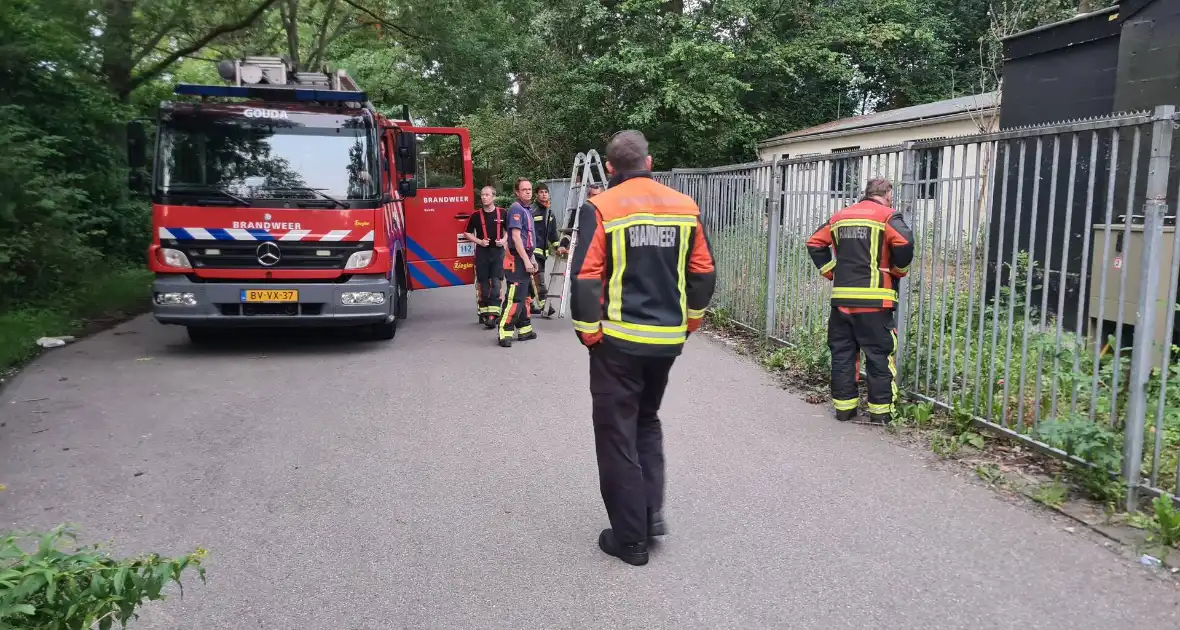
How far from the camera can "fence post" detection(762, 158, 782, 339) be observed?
8.77 m

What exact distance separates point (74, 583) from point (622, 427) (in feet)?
6.96

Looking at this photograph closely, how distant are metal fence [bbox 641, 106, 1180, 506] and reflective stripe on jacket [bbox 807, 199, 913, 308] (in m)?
0.34

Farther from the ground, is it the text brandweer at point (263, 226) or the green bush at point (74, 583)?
the text brandweer at point (263, 226)

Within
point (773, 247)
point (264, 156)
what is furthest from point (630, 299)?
point (264, 156)

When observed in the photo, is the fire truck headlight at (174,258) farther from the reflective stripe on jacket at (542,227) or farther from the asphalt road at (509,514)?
the reflective stripe on jacket at (542,227)

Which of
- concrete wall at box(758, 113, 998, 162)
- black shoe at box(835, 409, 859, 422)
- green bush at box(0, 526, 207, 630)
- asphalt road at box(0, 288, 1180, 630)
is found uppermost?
concrete wall at box(758, 113, 998, 162)

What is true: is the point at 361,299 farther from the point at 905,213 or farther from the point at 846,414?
the point at 905,213

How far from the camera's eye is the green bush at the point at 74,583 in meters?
2.22

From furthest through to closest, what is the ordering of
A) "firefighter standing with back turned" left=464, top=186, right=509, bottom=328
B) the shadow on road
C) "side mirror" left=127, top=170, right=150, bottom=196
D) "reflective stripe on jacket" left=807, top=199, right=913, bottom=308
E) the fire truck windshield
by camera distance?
"firefighter standing with back turned" left=464, top=186, right=509, bottom=328 < the shadow on road < "side mirror" left=127, top=170, right=150, bottom=196 < the fire truck windshield < "reflective stripe on jacket" left=807, top=199, right=913, bottom=308

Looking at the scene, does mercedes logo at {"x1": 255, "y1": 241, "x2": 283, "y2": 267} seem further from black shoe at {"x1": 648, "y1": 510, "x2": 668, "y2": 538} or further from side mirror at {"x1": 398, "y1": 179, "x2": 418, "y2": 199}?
black shoe at {"x1": 648, "y1": 510, "x2": 668, "y2": 538}

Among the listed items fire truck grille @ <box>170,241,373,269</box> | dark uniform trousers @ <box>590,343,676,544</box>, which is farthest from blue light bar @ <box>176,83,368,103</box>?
dark uniform trousers @ <box>590,343,676,544</box>

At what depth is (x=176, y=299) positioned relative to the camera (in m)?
8.39

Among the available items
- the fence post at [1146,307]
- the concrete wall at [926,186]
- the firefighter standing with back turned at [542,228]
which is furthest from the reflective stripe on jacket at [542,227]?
the fence post at [1146,307]

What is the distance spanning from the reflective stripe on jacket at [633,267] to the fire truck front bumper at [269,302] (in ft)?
18.0
